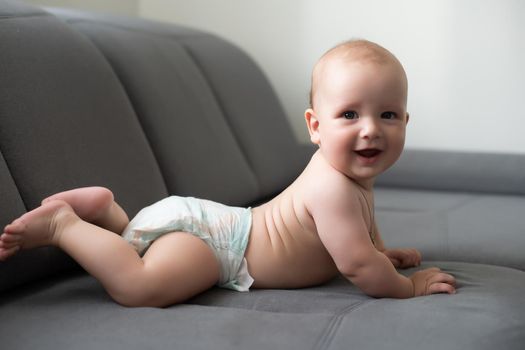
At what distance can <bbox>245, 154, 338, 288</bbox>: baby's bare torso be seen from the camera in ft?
4.48

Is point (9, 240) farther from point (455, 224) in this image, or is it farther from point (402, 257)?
point (455, 224)

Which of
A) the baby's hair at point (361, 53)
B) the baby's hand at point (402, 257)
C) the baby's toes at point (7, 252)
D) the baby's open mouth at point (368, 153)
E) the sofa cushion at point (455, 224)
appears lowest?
the sofa cushion at point (455, 224)

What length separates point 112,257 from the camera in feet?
3.98

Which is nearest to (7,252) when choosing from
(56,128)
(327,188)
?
(56,128)

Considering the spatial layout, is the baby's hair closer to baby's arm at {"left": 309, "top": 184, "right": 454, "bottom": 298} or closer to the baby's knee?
baby's arm at {"left": 309, "top": 184, "right": 454, "bottom": 298}

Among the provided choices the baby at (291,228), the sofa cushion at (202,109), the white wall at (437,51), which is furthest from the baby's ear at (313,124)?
the white wall at (437,51)

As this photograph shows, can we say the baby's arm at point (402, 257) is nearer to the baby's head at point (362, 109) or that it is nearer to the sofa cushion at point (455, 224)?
the sofa cushion at point (455, 224)

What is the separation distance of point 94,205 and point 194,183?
555mm

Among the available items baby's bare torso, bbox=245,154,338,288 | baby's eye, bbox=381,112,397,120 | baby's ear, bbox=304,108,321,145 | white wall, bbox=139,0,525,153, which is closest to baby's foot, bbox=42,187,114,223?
baby's bare torso, bbox=245,154,338,288

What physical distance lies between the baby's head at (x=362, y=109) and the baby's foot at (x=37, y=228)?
468 millimetres

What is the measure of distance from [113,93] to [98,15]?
45cm

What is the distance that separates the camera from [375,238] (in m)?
1.51

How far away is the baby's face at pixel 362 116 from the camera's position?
1.28 meters

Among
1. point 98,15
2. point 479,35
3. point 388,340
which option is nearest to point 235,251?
point 388,340
